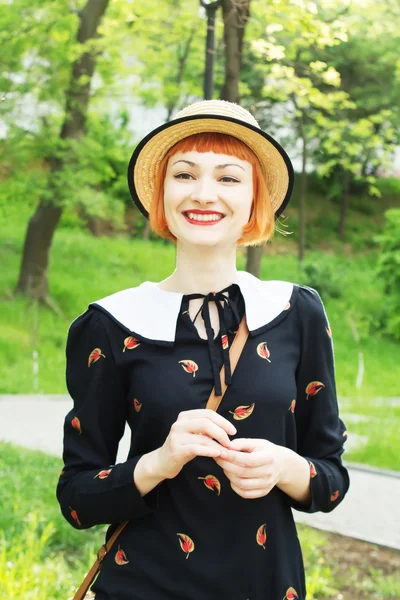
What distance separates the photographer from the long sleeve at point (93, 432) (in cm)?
176

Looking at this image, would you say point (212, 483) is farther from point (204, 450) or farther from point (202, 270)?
point (202, 270)

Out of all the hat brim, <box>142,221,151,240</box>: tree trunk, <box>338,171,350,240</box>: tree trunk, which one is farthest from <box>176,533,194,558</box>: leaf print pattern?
<box>338,171,350,240</box>: tree trunk

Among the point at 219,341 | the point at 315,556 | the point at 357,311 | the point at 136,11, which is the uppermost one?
the point at 136,11

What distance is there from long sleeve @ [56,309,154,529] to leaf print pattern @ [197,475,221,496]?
13cm

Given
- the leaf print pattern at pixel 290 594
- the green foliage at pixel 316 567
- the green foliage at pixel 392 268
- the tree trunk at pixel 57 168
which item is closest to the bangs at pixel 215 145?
the leaf print pattern at pixel 290 594

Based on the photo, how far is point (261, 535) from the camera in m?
1.76

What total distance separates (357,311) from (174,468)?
55.4ft

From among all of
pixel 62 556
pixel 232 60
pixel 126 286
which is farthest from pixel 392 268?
pixel 62 556

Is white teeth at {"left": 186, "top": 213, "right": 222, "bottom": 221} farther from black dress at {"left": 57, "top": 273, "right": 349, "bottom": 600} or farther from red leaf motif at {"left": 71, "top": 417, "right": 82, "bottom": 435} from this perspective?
red leaf motif at {"left": 71, "top": 417, "right": 82, "bottom": 435}

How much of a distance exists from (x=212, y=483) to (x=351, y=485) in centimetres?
502

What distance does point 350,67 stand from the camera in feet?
74.3

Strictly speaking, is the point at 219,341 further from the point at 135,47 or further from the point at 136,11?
the point at 135,47

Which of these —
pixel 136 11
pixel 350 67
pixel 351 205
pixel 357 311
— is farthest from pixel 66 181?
pixel 351 205

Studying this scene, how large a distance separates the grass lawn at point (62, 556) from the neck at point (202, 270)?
2106 mm
